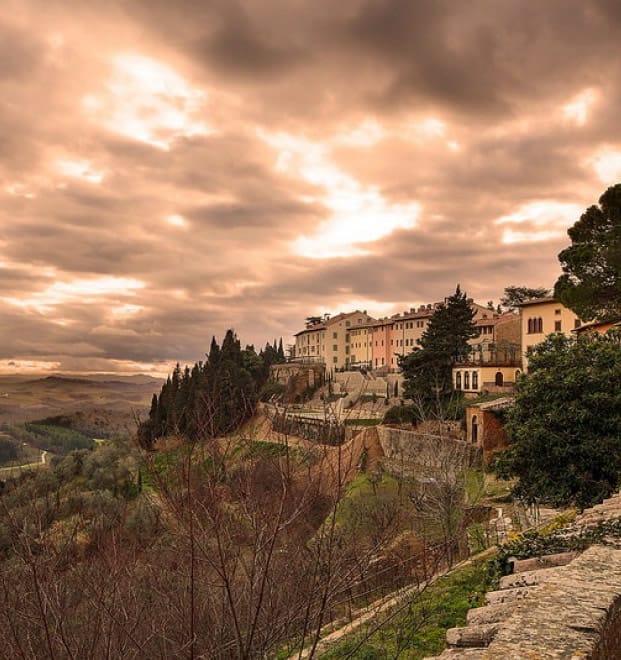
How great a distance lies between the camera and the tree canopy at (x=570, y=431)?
15664 mm

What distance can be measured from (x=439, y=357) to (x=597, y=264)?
66.3ft

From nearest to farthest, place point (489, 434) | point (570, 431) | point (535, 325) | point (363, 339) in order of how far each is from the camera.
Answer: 1. point (570, 431)
2. point (489, 434)
3. point (535, 325)
4. point (363, 339)

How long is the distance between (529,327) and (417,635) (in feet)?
154

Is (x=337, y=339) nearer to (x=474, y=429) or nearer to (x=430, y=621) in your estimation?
(x=474, y=429)

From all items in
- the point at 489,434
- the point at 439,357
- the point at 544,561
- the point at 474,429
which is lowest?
the point at 489,434

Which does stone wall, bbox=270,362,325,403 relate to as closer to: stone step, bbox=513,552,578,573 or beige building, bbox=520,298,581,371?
beige building, bbox=520,298,581,371

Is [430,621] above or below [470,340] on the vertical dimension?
below

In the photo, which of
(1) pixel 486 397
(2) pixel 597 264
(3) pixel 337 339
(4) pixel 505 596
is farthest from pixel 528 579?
(3) pixel 337 339

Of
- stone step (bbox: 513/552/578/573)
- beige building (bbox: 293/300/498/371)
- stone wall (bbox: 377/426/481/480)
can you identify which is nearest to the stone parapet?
stone step (bbox: 513/552/578/573)

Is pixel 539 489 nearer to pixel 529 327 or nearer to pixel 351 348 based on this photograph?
pixel 529 327

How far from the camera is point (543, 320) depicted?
50938 mm

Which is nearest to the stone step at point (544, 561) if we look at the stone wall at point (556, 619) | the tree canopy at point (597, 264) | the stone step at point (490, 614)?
the stone wall at point (556, 619)

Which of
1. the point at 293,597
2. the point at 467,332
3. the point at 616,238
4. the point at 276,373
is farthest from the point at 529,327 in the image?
the point at 293,597

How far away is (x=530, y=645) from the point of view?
12.6 feet
